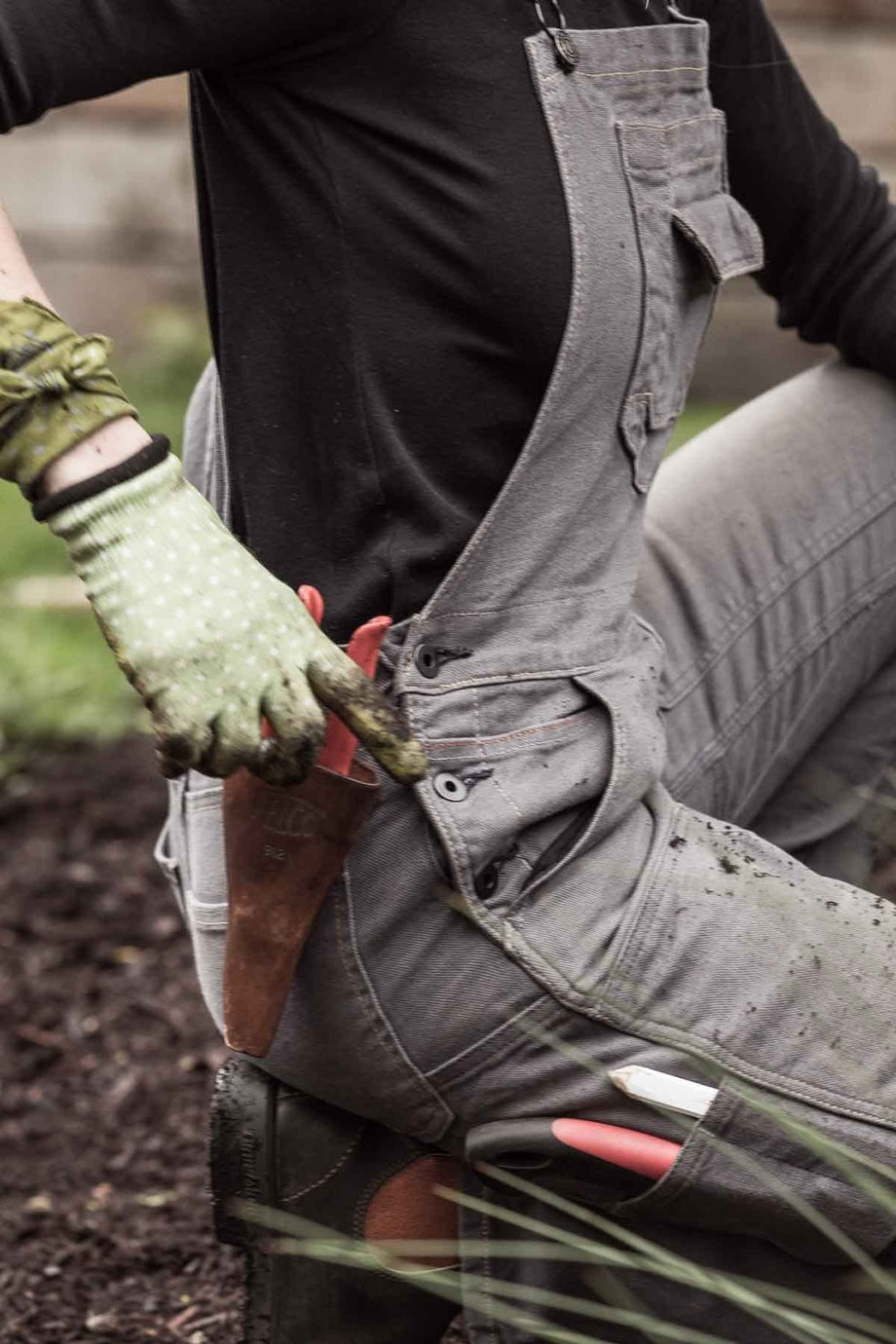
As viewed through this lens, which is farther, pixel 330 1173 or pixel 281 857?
pixel 330 1173

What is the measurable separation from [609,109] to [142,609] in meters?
0.62

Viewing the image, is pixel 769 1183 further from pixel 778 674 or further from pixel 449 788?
pixel 778 674

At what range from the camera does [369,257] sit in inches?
57.6

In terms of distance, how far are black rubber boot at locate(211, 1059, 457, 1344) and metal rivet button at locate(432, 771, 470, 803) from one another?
0.36m

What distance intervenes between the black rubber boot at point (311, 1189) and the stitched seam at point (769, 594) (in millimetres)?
546

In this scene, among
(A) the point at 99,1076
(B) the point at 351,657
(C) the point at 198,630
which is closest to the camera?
(C) the point at 198,630

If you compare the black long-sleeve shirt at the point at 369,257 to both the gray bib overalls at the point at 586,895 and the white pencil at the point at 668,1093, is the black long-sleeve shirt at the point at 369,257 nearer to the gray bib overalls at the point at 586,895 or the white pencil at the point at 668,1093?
the gray bib overalls at the point at 586,895

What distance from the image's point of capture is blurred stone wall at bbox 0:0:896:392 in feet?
18.5

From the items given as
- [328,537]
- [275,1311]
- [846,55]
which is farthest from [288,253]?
[846,55]

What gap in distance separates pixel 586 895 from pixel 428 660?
247 mm

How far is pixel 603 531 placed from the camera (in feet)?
5.24

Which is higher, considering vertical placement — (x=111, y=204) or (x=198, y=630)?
(x=198, y=630)

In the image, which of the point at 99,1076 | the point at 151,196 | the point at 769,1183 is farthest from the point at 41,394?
the point at 151,196

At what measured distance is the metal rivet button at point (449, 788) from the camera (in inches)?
58.4
